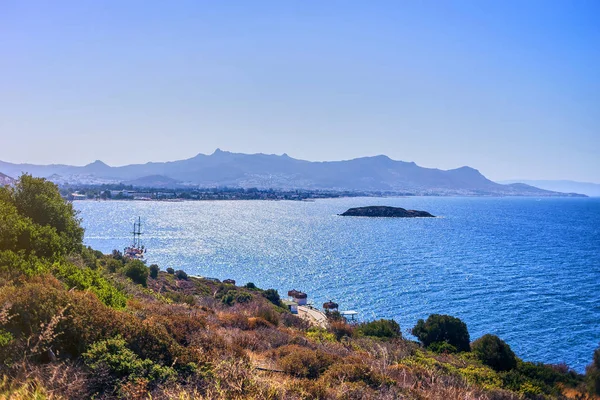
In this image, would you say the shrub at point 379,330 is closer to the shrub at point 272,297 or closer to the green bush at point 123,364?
the shrub at point 272,297

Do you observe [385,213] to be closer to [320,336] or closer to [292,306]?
[292,306]

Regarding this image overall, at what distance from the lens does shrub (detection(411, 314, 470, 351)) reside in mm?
21109

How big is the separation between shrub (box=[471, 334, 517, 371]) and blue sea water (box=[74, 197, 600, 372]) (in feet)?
27.4

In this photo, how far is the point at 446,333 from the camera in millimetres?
21406

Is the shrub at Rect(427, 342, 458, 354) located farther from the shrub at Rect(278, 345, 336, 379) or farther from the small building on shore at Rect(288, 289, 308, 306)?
the small building on shore at Rect(288, 289, 308, 306)

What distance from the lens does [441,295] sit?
A: 35.7 metres

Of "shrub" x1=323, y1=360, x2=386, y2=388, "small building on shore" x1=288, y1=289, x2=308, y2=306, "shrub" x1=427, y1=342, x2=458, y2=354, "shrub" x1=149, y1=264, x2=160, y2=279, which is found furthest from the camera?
"shrub" x1=149, y1=264, x2=160, y2=279

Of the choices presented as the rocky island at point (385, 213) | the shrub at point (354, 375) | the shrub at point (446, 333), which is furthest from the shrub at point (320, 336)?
the rocky island at point (385, 213)

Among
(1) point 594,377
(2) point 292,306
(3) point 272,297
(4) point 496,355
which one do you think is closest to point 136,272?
(3) point 272,297

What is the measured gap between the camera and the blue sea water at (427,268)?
97.6 feet

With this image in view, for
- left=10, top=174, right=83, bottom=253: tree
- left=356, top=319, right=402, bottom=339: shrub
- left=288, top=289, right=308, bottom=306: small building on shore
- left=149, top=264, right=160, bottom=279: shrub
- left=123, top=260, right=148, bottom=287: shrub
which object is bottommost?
left=288, top=289, right=308, bottom=306: small building on shore

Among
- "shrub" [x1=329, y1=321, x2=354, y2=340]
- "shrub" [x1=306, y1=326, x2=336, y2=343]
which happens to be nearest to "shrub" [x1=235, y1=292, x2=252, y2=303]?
"shrub" [x1=329, y1=321, x2=354, y2=340]

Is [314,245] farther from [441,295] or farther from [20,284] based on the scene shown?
[20,284]

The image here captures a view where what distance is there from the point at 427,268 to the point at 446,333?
27.0m
